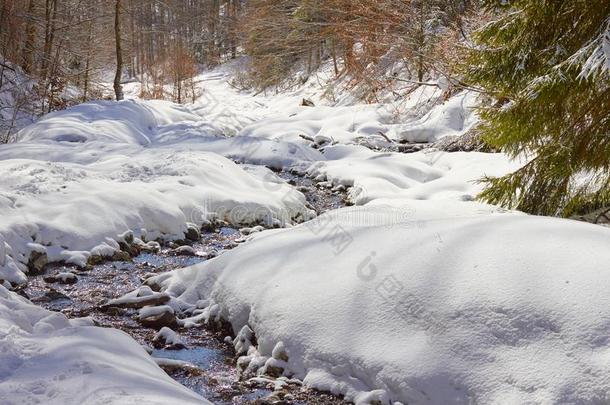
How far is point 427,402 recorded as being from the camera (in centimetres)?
336

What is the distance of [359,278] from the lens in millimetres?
4336

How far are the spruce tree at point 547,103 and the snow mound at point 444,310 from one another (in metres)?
1.57

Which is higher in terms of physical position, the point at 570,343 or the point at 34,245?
the point at 570,343

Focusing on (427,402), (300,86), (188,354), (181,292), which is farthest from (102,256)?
(300,86)

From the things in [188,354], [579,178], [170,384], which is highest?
[579,178]

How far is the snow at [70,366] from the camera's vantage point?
8.55ft

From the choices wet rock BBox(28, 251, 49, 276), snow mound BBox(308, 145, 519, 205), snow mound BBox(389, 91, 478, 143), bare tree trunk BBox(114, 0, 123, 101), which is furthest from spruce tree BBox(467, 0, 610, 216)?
bare tree trunk BBox(114, 0, 123, 101)

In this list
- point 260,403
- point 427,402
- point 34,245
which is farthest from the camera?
point 34,245

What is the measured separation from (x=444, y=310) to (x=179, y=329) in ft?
7.47

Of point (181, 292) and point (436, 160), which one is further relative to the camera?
point (436, 160)

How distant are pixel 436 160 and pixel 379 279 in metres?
8.07

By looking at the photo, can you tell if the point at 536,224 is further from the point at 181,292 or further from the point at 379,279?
the point at 181,292

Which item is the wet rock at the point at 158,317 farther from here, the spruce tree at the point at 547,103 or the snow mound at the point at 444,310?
the spruce tree at the point at 547,103

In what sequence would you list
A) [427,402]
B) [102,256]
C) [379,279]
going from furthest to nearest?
[102,256]
[379,279]
[427,402]
